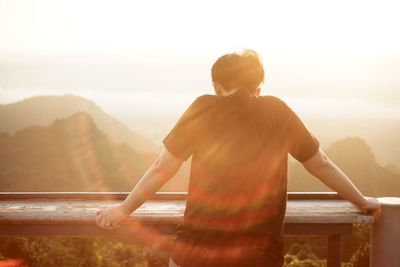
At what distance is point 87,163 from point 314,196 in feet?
273

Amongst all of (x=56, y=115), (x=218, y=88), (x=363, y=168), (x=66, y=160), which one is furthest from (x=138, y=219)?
(x=56, y=115)

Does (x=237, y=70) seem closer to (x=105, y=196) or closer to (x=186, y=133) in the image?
(x=186, y=133)

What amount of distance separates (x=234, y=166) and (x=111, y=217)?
31.5 inches

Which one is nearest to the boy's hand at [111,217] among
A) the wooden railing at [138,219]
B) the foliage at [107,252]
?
the wooden railing at [138,219]

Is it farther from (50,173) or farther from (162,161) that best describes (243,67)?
(50,173)

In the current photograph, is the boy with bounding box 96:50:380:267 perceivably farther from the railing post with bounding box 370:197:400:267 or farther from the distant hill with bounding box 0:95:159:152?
the distant hill with bounding box 0:95:159:152

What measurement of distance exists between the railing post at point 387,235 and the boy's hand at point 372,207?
6cm

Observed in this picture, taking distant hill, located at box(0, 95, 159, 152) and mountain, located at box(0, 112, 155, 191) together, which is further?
distant hill, located at box(0, 95, 159, 152)

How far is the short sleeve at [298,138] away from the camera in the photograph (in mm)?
2005

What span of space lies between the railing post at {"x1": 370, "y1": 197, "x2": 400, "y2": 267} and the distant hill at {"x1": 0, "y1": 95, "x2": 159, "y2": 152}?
82.6m

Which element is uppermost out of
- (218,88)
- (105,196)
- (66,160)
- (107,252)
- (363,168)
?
(218,88)

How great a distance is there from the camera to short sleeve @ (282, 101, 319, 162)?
201cm

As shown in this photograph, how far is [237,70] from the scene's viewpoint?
6.43 feet

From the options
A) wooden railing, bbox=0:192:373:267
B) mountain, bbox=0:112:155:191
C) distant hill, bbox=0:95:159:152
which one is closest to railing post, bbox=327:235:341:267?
wooden railing, bbox=0:192:373:267
